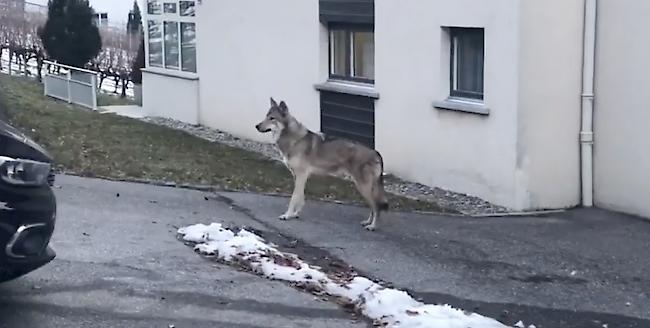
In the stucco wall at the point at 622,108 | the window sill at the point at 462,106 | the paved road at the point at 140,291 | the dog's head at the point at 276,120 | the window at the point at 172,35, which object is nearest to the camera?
the paved road at the point at 140,291

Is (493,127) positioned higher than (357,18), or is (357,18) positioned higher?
(357,18)

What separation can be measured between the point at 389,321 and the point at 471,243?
3.34 metres

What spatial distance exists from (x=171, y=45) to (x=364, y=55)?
7.44 metres

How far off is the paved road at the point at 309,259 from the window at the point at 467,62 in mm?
2028

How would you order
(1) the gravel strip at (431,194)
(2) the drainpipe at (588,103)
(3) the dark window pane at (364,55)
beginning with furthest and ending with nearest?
(3) the dark window pane at (364,55) < (1) the gravel strip at (431,194) < (2) the drainpipe at (588,103)

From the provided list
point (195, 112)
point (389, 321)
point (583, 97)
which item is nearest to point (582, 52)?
point (583, 97)

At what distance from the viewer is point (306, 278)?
8.09m

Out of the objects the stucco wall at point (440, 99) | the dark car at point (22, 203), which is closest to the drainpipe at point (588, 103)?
the stucco wall at point (440, 99)

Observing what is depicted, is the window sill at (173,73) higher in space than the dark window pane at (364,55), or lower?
lower

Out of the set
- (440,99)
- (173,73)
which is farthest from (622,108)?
(173,73)

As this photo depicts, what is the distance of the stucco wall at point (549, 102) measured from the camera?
11.7m

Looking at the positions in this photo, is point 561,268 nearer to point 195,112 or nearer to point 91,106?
point 195,112

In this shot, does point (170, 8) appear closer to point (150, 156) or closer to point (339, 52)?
point (339, 52)

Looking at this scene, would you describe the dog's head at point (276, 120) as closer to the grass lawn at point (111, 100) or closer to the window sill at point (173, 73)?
the window sill at point (173, 73)
